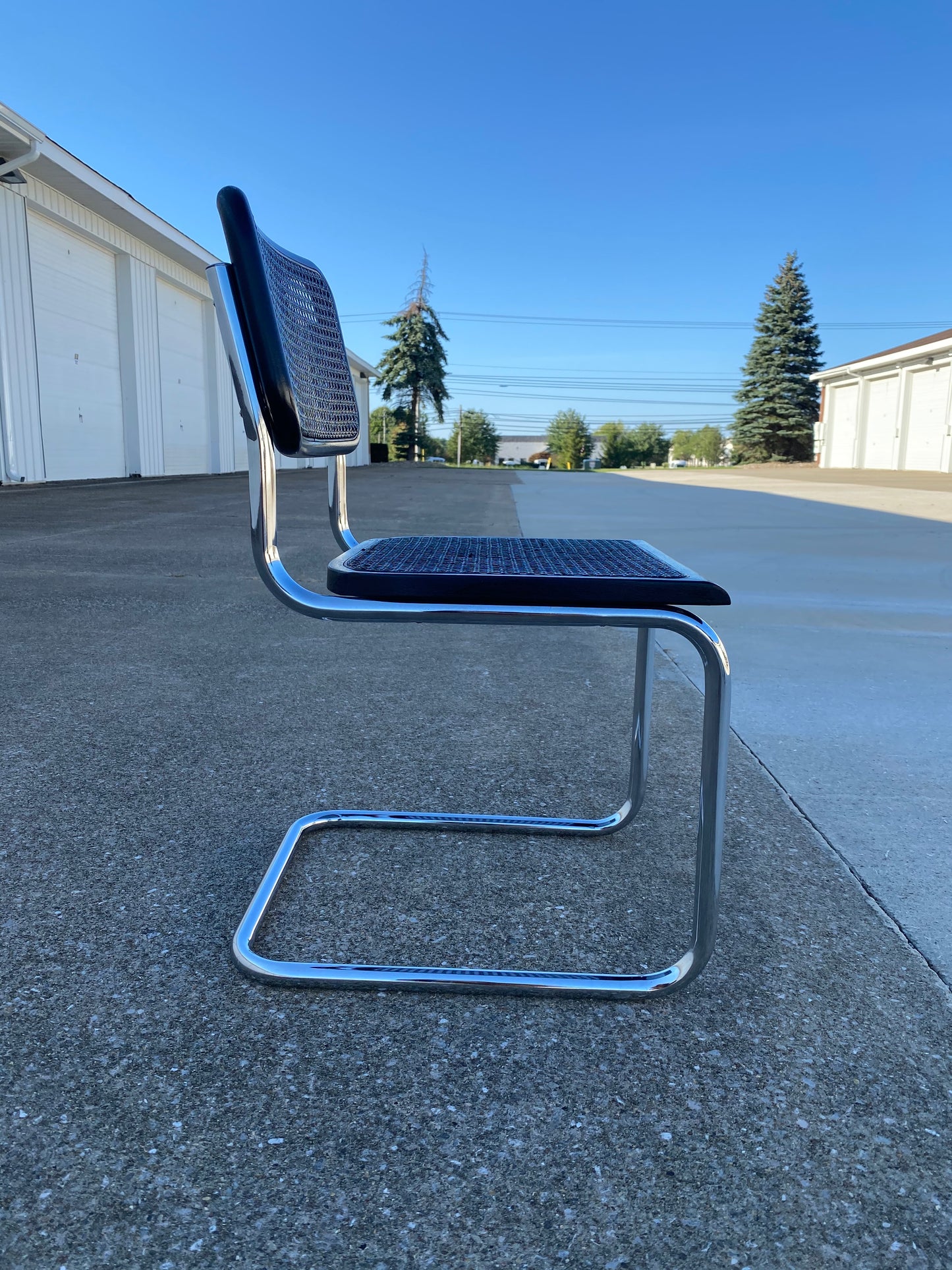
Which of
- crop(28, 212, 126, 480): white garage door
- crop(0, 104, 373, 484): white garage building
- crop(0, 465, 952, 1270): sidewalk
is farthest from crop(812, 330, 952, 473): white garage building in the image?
crop(0, 465, 952, 1270): sidewalk

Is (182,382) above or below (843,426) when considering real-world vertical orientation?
below

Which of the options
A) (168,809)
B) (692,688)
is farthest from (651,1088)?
(692,688)

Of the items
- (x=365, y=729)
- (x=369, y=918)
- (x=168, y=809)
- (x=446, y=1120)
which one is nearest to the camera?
(x=446, y=1120)

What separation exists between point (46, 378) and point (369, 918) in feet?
34.7

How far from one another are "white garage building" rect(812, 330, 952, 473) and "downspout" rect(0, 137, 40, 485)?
18.6 metres

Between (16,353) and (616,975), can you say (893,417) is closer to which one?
(16,353)

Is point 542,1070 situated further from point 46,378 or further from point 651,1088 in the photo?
point 46,378

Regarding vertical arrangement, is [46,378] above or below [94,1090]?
above

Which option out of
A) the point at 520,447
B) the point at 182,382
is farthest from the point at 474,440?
the point at 182,382

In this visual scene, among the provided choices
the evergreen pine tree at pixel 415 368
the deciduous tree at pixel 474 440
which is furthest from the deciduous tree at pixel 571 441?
the evergreen pine tree at pixel 415 368

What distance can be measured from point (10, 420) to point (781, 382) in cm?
3297

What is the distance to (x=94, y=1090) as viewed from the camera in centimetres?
80

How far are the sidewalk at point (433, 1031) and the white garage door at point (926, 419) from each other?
72.0 feet

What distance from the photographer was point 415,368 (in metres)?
38.4
